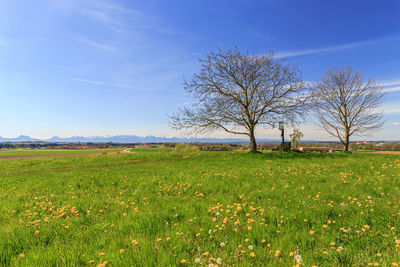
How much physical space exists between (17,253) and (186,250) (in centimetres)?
332

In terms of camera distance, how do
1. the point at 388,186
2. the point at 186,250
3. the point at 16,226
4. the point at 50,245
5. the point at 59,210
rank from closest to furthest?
1. the point at 186,250
2. the point at 50,245
3. the point at 16,226
4. the point at 59,210
5. the point at 388,186

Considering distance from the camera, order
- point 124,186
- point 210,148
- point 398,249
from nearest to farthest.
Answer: point 398,249, point 124,186, point 210,148

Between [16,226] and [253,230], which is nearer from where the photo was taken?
[253,230]

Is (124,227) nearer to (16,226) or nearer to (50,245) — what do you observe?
(50,245)

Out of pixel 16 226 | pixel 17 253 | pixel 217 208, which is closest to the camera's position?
pixel 17 253

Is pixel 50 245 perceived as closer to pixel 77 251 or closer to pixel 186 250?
pixel 77 251

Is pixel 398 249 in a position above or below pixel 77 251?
above

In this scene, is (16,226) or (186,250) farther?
(16,226)

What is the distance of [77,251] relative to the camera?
3633mm

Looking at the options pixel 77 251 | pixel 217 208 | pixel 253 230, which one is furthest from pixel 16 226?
pixel 253 230

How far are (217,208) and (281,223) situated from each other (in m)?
1.64

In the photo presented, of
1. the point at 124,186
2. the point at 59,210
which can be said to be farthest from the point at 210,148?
the point at 59,210

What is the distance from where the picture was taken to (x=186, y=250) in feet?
11.6

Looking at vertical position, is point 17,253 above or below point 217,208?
below
